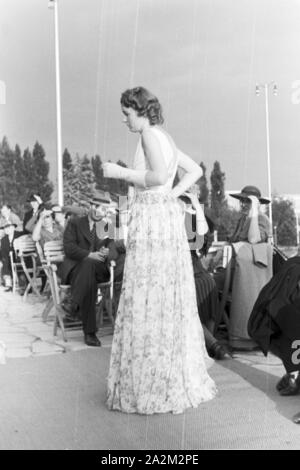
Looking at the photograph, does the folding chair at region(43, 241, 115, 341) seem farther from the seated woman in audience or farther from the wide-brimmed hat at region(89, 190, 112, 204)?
the seated woman in audience

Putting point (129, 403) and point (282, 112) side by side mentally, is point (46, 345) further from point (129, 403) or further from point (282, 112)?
point (282, 112)

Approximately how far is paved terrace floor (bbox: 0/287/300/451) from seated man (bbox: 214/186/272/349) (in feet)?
0.62

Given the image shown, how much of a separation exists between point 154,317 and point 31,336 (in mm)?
2902

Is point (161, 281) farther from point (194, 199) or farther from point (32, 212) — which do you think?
point (32, 212)

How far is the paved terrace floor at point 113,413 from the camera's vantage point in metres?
3.13

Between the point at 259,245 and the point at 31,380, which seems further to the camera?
the point at 259,245

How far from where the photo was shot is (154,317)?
143 inches

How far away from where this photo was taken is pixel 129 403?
360 centimetres

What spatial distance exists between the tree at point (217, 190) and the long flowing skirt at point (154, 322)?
1496mm

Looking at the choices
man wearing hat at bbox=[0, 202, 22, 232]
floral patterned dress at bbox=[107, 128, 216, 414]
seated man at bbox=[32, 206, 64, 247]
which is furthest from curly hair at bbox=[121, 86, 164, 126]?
man wearing hat at bbox=[0, 202, 22, 232]

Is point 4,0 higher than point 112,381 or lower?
higher
